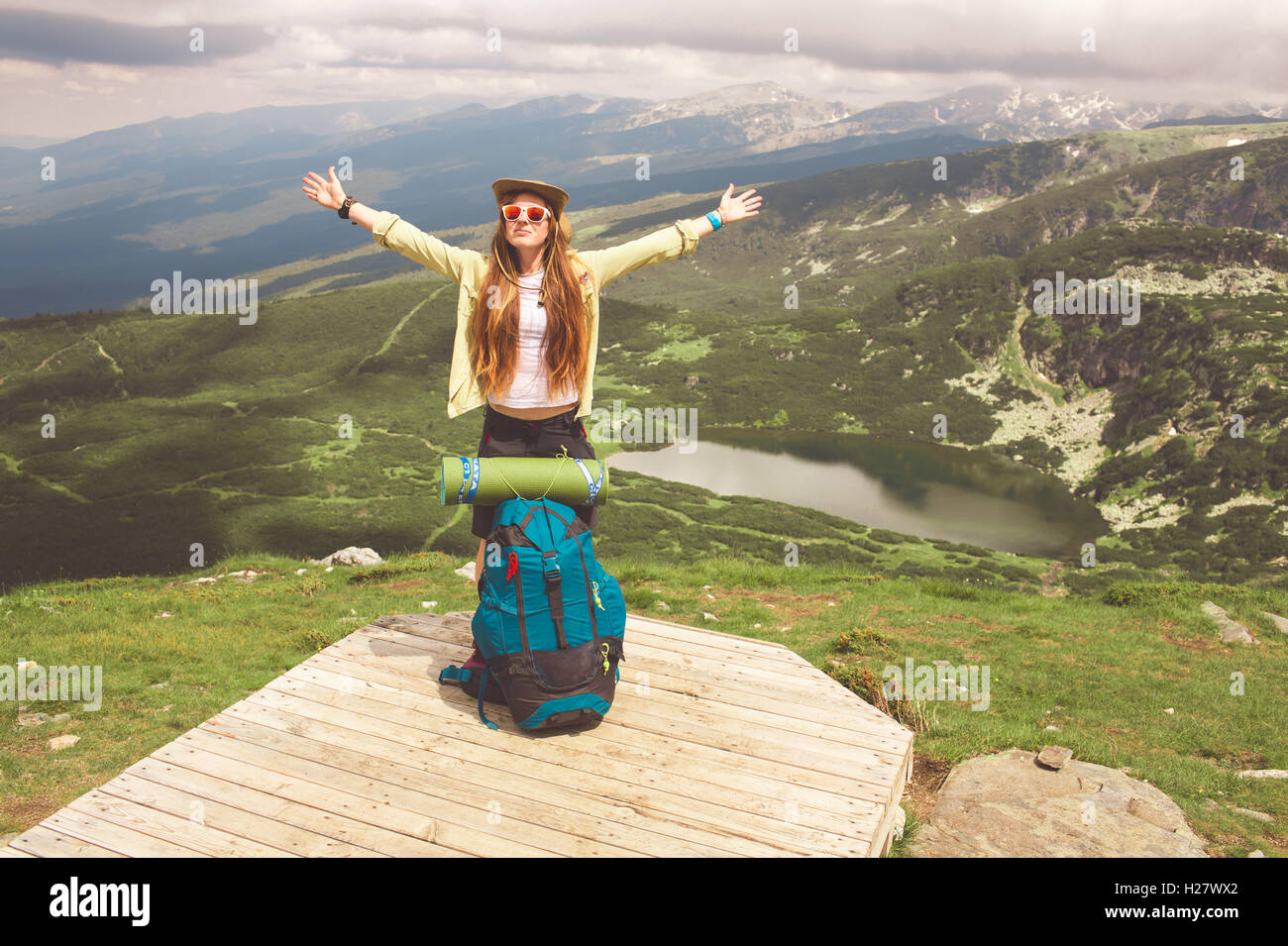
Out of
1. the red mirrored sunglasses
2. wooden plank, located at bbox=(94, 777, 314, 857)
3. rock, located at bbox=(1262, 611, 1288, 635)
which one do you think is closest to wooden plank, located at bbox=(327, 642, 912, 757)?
wooden plank, located at bbox=(94, 777, 314, 857)

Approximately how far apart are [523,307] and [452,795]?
4.00 meters

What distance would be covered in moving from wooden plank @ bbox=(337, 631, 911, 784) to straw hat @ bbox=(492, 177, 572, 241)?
4384 millimetres

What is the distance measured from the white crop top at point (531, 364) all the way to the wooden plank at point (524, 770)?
2.93 meters

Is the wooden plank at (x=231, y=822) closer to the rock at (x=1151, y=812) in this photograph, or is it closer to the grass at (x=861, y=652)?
the grass at (x=861, y=652)

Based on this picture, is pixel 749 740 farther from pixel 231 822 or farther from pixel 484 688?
pixel 231 822

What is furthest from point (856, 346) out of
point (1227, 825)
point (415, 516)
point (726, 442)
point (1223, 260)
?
point (1227, 825)

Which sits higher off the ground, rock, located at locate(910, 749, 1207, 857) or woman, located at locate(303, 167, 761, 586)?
woman, located at locate(303, 167, 761, 586)

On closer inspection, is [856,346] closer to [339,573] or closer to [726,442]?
[726,442]

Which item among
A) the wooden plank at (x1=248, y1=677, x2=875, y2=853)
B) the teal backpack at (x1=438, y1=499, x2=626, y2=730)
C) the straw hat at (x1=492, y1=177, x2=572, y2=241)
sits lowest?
the wooden plank at (x1=248, y1=677, x2=875, y2=853)

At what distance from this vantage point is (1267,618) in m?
16.0

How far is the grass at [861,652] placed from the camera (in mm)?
8828

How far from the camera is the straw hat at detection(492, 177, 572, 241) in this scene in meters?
6.77

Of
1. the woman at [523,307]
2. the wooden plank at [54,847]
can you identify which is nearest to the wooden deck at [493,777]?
the wooden plank at [54,847]

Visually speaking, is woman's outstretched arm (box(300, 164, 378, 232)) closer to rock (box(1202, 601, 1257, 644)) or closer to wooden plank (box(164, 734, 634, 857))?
wooden plank (box(164, 734, 634, 857))
